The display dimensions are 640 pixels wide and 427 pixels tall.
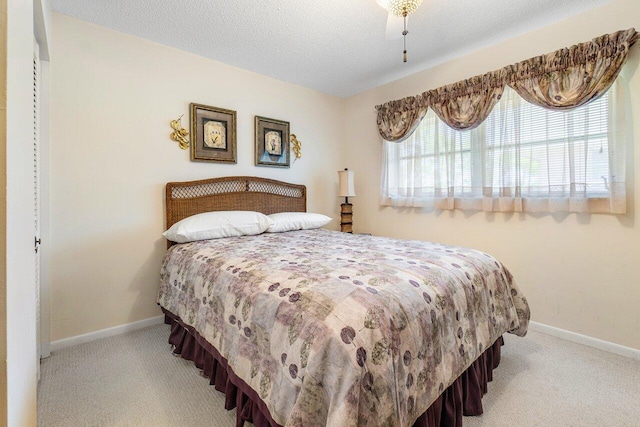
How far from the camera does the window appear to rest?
2080 mm

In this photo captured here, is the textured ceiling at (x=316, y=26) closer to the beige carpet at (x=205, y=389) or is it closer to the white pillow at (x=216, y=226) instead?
the white pillow at (x=216, y=226)

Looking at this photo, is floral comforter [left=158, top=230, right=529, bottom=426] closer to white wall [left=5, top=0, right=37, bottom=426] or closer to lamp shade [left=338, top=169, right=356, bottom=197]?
white wall [left=5, top=0, right=37, bottom=426]

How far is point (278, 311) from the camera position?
112cm

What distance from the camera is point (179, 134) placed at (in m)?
2.67

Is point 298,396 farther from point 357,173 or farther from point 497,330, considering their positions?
point 357,173

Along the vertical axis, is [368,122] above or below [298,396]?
above

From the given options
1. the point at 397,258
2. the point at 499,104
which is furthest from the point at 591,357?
the point at 499,104

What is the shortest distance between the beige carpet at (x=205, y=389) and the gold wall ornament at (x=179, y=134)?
1760 mm

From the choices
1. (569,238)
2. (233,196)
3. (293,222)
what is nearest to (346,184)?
Answer: (293,222)

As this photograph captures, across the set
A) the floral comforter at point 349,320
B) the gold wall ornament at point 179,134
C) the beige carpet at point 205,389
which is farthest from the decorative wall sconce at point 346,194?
the beige carpet at point 205,389

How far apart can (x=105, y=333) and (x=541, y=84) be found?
13.4 ft

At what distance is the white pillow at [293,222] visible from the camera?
2.76 meters

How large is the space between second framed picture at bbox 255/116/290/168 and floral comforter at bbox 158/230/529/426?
5.22 ft

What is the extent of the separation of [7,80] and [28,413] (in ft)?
3.05
